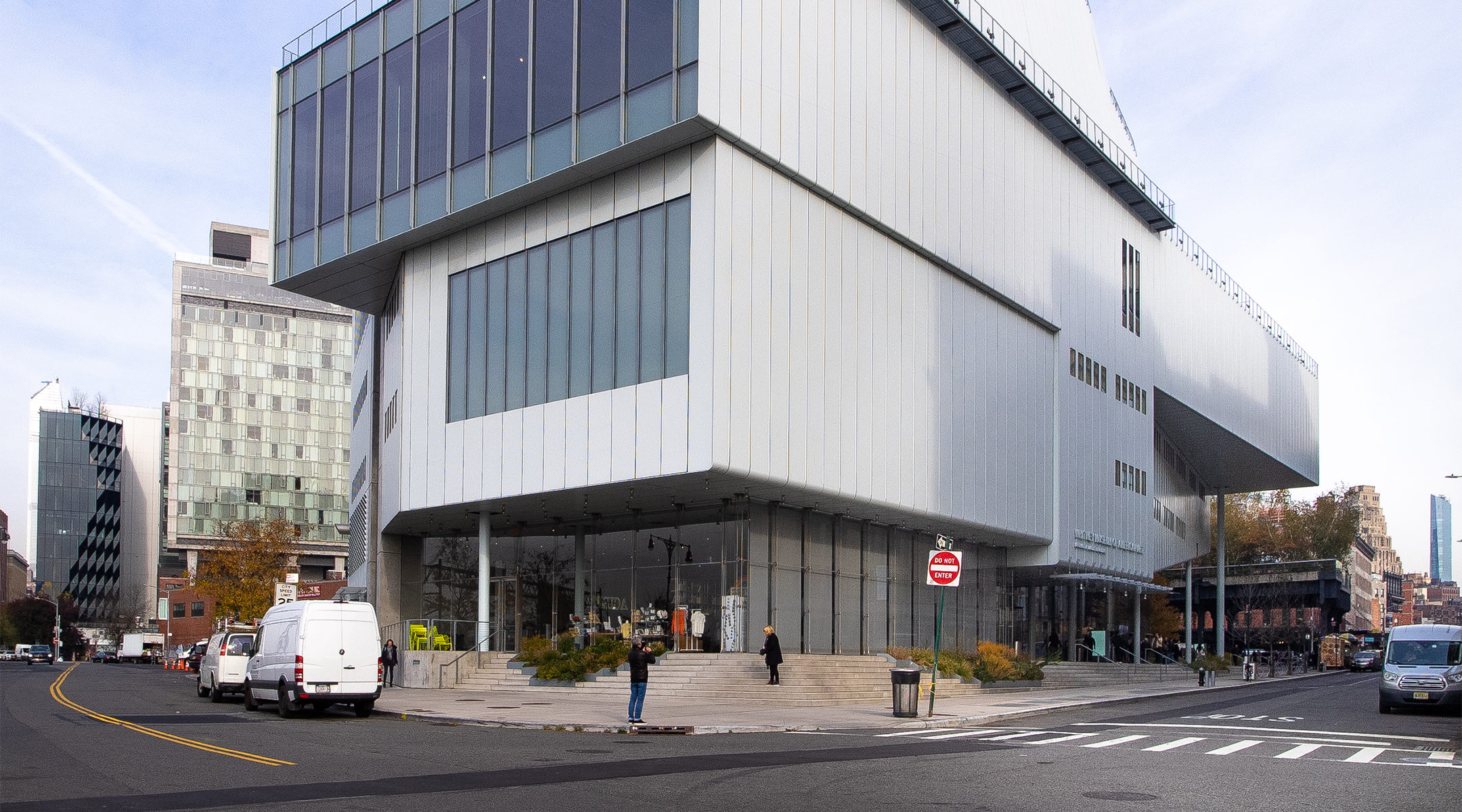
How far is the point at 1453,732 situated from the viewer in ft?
78.1

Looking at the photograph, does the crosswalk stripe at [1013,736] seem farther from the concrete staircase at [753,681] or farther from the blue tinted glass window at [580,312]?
the blue tinted glass window at [580,312]

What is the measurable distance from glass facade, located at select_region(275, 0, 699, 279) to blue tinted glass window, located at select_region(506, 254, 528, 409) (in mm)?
2455

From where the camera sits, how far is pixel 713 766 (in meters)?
15.8

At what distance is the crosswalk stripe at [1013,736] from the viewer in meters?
20.8

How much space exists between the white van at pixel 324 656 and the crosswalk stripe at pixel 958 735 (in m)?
11.7

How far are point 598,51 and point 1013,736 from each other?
21164 millimetres

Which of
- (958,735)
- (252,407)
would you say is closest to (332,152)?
(958,735)

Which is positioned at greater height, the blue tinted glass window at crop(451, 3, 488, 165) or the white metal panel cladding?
the blue tinted glass window at crop(451, 3, 488, 165)

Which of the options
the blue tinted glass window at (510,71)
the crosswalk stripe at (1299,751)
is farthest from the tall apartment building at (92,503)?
the crosswalk stripe at (1299,751)

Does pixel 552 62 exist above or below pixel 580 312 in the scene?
above

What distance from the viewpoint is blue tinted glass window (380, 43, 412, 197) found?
127ft

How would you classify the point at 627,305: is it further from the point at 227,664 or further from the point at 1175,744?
the point at 1175,744

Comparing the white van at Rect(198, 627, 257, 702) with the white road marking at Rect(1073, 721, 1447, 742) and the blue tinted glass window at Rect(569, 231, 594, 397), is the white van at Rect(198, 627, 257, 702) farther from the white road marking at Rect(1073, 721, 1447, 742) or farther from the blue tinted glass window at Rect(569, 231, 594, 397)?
the white road marking at Rect(1073, 721, 1447, 742)

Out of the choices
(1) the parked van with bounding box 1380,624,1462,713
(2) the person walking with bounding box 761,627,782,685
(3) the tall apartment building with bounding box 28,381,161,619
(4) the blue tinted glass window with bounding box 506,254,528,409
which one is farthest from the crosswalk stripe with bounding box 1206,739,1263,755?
(3) the tall apartment building with bounding box 28,381,161,619
